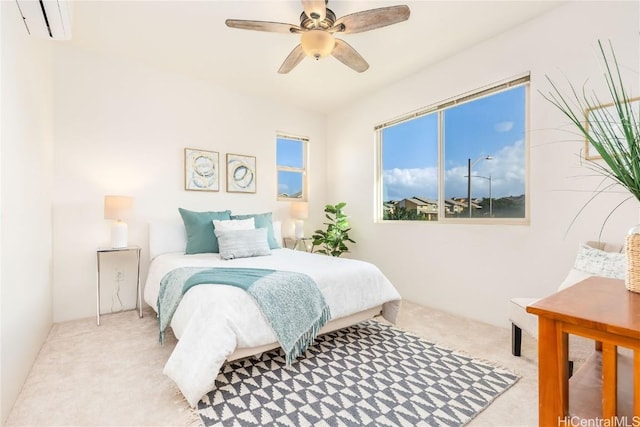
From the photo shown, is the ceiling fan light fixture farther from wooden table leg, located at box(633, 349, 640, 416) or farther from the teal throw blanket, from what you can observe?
wooden table leg, located at box(633, 349, 640, 416)

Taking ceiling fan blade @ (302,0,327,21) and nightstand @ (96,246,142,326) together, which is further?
nightstand @ (96,246,142,326)

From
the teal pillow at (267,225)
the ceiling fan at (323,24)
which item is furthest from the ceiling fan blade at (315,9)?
the teal pillow at (267,225)

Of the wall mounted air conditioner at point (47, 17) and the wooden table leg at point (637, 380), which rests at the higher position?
the wall mounted air conditioner at point (47, 17)

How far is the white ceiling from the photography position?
7.75 feet

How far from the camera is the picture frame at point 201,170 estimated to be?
3605 mm

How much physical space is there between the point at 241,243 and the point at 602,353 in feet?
8.73

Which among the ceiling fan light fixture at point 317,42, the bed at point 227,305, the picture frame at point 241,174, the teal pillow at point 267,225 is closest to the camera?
the bed at point 227,305

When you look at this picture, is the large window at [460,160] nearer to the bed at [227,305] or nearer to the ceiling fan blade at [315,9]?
the bed at [227,305]

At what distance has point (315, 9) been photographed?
1974mm

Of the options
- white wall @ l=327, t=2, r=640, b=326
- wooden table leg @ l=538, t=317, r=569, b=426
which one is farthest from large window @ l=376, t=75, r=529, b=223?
wooden table leg @ l=538, t=317, r=569, b=426

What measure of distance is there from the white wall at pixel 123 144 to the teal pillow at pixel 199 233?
14.4 inches

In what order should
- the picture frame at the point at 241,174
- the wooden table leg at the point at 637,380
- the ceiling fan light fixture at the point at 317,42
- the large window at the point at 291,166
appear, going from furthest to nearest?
the large window at the point at 291,166, the picture frame at the point at 241,174, the ceiling fan light fixture at the point at 317,42, the wooden table leg at the point at 637,380

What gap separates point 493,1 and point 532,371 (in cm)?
267

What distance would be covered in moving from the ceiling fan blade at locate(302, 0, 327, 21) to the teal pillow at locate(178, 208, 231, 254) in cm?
224
